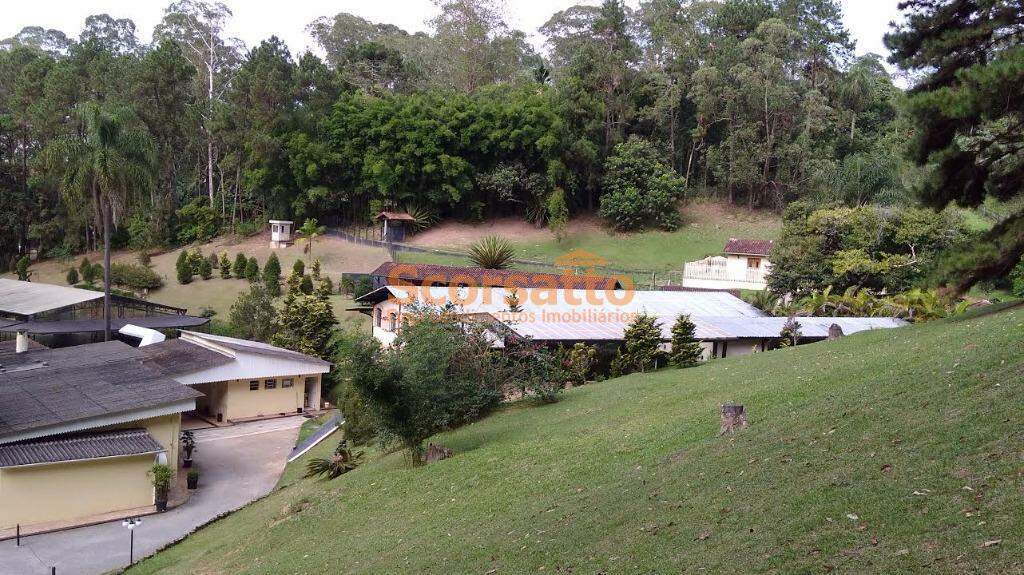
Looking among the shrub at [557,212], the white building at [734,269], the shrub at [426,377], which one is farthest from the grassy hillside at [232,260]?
the white building at [734,269]

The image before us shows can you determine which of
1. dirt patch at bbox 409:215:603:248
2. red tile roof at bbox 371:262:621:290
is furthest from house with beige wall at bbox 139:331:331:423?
dirt patch at bbox 409:215:603:248

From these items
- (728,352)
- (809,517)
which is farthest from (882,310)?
(809,517)

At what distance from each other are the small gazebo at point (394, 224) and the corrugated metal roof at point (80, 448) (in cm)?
3743

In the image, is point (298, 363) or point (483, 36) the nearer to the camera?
point (298, 363)

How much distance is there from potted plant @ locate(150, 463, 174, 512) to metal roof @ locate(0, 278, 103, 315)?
19391mm

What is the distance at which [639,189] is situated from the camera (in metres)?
58.4

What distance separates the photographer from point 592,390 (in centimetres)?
2123

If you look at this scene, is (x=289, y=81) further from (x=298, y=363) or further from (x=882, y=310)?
(x=882, y=310)

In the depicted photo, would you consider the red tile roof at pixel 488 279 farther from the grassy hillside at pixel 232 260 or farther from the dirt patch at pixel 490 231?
the dirt patch at pixel 490 231

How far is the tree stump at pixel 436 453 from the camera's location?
53.5 ft

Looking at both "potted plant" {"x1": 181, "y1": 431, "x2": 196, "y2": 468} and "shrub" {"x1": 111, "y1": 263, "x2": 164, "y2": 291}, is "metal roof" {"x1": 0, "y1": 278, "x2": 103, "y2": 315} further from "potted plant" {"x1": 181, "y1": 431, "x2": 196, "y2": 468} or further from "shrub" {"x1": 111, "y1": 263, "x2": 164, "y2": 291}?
"potted plant" {"x1": 181, "y1": 431, "x2": 196, "y2": 468}

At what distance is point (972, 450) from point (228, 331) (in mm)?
35387

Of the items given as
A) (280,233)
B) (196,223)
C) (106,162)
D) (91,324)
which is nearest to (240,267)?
(280,233)

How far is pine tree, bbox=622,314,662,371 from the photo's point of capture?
926 inches
